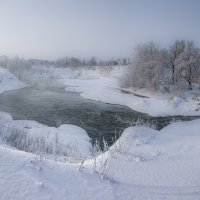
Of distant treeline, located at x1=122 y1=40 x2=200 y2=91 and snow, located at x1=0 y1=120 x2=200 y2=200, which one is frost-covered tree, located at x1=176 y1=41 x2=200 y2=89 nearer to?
distant treeline, located at x1=122 y1=40 x2=200 y2=91

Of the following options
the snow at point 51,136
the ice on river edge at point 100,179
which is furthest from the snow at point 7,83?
the ice on river edge at point 100,179

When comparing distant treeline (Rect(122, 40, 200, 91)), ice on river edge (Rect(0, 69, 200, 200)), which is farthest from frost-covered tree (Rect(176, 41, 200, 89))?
ice on river edge (Rect(0, 69, 200, 200))

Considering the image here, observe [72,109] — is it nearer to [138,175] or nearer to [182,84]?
[182,84]

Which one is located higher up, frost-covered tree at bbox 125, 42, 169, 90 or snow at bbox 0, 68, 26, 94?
frost-covered tree at bbox 125, 42, 169, 90

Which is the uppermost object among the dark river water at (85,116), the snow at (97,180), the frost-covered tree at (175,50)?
the frost-covered tree at (175,50)

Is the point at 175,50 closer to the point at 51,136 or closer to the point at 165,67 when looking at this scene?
the point at 165,67

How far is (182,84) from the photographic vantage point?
4356cm

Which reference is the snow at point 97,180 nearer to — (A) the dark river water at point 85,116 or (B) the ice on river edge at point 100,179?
(B) the ice on river edge at point 100,179

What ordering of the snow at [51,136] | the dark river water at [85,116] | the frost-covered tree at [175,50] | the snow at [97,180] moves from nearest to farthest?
the snow at [97,180] < the snow at [51,136] < the dark river water at [85,116] < the frost-covered tree at [175,50]

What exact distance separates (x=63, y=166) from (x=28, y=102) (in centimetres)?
3147

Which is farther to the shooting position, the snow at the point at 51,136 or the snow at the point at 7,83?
the snow at the point at 7,83

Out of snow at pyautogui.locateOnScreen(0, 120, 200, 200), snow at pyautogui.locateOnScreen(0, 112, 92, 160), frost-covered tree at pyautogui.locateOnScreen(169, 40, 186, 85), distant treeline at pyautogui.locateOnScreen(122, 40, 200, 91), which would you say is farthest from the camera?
frost-covered tree at pyautogui.locateOnScreen(169, 40, 186, 85)

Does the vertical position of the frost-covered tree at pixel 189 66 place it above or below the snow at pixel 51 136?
above

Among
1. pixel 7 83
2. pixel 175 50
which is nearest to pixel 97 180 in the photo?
pixel 175 50
